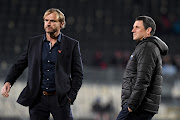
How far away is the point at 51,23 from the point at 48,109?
3.12 ft

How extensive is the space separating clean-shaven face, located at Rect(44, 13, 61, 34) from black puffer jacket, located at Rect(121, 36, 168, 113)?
92cm

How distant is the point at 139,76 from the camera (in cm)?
395

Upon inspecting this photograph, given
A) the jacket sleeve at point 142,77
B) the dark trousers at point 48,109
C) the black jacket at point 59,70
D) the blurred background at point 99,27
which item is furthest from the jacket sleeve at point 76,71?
the blurred background at point 99,27

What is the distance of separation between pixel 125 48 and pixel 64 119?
32.7 feet

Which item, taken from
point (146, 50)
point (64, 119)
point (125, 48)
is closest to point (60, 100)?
point (64, 119)

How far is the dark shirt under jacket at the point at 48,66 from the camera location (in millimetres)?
4250

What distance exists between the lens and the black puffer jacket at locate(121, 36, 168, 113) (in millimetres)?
3949

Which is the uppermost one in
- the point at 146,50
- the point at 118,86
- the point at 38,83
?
the point at 146,50

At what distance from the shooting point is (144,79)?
3.94m

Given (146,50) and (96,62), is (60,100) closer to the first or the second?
(146,50)

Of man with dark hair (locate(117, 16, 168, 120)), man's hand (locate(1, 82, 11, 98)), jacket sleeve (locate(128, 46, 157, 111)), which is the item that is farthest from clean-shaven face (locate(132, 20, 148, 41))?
man's hand (locate(1, 82, 11, 98))

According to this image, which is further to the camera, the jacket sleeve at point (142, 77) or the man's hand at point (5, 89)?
the man's hand at point (5, 89)

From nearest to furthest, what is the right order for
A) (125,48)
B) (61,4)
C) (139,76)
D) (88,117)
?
(139,76) → (88,117) → (125,48) → (61,4)

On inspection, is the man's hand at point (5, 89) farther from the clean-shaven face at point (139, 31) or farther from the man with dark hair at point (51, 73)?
the clean-shaven face at point (139, 31)
